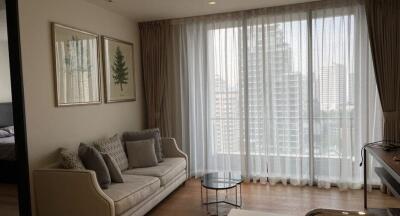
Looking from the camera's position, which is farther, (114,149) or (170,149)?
(170,149)

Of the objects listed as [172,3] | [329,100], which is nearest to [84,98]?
[172,3]

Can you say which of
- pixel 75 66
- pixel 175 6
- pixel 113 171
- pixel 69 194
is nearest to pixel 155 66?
pixel 175 6

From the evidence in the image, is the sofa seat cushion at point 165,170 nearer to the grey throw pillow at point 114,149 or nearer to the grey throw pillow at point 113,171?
the grey throw pillow at point 114,149

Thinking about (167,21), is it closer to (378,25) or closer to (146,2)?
(146,2)

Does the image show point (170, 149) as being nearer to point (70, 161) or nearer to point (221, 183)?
point (221, 183)

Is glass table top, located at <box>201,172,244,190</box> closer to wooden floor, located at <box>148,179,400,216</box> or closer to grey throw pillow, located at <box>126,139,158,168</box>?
wooden floor, located at <box>148,179,400,216</box>

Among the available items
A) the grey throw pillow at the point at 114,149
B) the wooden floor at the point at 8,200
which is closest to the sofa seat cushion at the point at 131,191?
the grey throw pillow at the point at 114,149

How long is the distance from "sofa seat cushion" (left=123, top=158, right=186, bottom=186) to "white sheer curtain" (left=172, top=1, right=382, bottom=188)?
70 cm

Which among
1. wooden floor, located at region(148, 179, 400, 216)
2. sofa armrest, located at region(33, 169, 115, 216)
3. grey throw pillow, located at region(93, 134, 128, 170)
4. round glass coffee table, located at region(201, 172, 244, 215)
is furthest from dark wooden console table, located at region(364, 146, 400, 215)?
grey throw pillow, located at region(93, 134, 128, 170)

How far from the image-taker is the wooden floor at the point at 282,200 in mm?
3490

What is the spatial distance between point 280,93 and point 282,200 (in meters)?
1.47

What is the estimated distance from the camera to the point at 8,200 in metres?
3.60

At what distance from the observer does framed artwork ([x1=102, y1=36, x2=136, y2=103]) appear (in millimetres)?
4086

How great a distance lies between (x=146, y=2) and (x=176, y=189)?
2.56 meters
